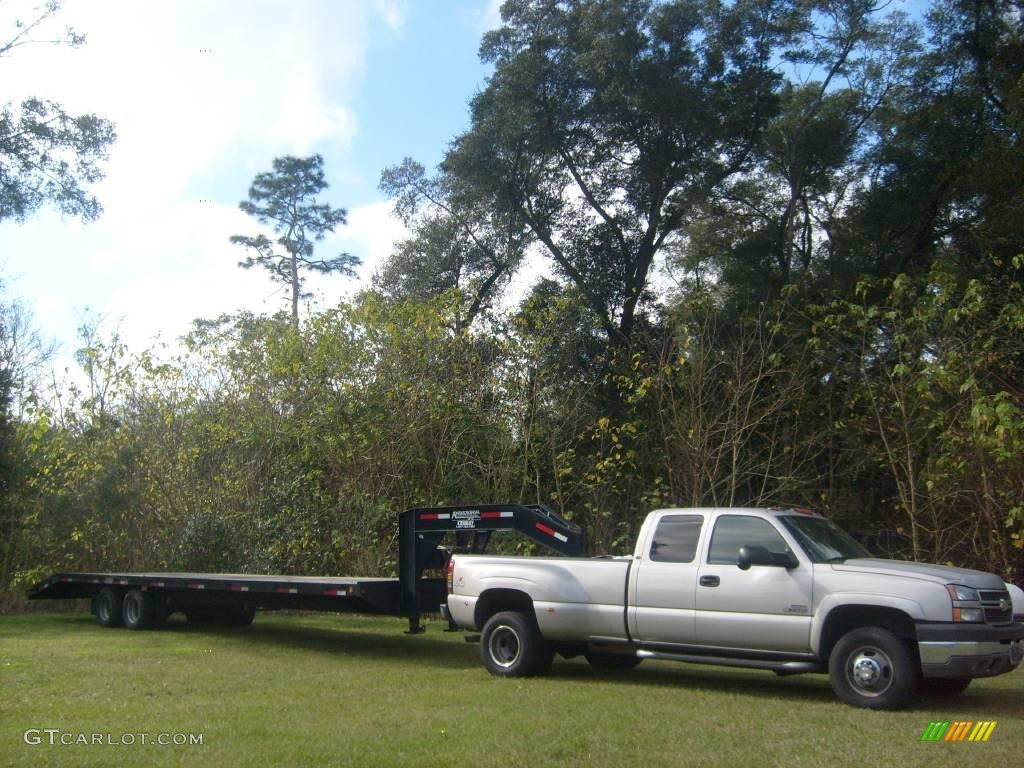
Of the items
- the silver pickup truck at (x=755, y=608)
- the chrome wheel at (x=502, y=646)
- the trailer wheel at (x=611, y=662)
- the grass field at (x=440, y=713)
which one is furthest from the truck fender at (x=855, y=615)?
the chrome wheel at (x=502, y=646)

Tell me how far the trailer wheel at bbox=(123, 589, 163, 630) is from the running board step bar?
8.70 metres

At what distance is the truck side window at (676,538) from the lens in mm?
10172

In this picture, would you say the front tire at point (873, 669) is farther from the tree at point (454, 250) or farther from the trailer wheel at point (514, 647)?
the tree at point (454, 250)

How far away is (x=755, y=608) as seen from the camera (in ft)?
31.1

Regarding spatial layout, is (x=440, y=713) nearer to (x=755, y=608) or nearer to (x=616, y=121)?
(x=755, y=608)

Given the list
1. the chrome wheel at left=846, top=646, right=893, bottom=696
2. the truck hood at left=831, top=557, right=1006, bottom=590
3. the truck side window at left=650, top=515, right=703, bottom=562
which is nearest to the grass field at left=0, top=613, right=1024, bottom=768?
the chrome wheel at left=846, top=646, right=893, bottom=696

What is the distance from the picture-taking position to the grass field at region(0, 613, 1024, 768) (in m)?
7.15

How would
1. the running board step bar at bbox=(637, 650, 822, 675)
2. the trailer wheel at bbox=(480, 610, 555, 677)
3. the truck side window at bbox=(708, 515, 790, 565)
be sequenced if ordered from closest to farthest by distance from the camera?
the running board step bar at bbox=(637, 650, 822, 675) < the truck side window at bbox=(708, 515, 790, 565) < the trailer wheel at bbox=(480, 610, 555, 677)

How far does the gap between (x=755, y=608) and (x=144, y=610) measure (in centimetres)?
1013

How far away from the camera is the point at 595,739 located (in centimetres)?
765

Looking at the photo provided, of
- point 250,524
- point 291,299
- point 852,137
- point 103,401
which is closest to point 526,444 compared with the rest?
point 250,524

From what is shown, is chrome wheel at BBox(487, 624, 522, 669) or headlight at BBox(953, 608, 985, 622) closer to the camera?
headlight at BBox(953, 608, 985, 622)

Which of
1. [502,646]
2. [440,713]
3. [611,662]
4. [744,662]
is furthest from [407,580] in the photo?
[744,662]

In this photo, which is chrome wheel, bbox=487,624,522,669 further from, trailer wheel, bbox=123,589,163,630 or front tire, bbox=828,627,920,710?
trailer wheel, bbox=123,589,163,630
